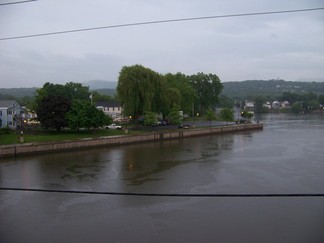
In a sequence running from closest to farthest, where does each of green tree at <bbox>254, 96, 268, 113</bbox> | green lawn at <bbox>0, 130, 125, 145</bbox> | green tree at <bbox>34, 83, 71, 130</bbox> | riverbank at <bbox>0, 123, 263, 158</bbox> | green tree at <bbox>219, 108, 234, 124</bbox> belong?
riverbank at <bbox>0, 123, 263, 158</bbox>, green lawn at <bbox>0, 130, 125, 145</bbox>, green tree at <bbox>34, 83, 71, 130</bbox>, green tree at <bbox>219, 108, 234, 124</bbox>, green tree at <bbox>254, 96, 268, 113</bbox>

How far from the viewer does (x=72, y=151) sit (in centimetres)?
2631

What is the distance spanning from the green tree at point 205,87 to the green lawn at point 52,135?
34803mm

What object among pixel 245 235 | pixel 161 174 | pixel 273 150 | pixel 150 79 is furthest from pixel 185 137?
pixel 245 235

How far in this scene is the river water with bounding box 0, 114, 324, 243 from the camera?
1044 cm

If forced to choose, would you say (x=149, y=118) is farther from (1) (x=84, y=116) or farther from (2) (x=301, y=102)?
(2) (x=301, y=102)

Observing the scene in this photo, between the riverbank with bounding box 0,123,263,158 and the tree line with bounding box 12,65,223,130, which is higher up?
the tree line with bounding box 12,65,223,130

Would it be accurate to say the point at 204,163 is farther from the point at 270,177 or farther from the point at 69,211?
the point at 69,211

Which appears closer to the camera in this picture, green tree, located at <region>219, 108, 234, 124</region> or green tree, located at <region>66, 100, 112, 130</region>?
green tree, located at <region>66, 100, 112, 130</region>

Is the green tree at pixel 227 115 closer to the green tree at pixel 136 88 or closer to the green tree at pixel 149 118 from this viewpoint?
the green tree at pixel 136 88

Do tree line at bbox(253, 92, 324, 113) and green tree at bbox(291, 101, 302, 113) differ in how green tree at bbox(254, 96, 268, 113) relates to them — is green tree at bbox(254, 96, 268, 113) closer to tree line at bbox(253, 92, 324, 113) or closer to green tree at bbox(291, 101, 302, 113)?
tree line at bbox(253, 92, 324, 113)

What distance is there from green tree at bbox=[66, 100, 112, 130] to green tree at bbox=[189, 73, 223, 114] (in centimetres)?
3687

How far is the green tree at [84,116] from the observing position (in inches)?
1137

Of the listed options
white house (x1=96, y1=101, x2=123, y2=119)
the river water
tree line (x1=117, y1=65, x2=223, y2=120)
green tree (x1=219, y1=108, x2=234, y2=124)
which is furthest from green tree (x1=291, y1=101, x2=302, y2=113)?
the river water

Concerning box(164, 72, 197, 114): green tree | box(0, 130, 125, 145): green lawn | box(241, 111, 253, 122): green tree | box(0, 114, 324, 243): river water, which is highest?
box(164, 72, 197, 114): green tree
